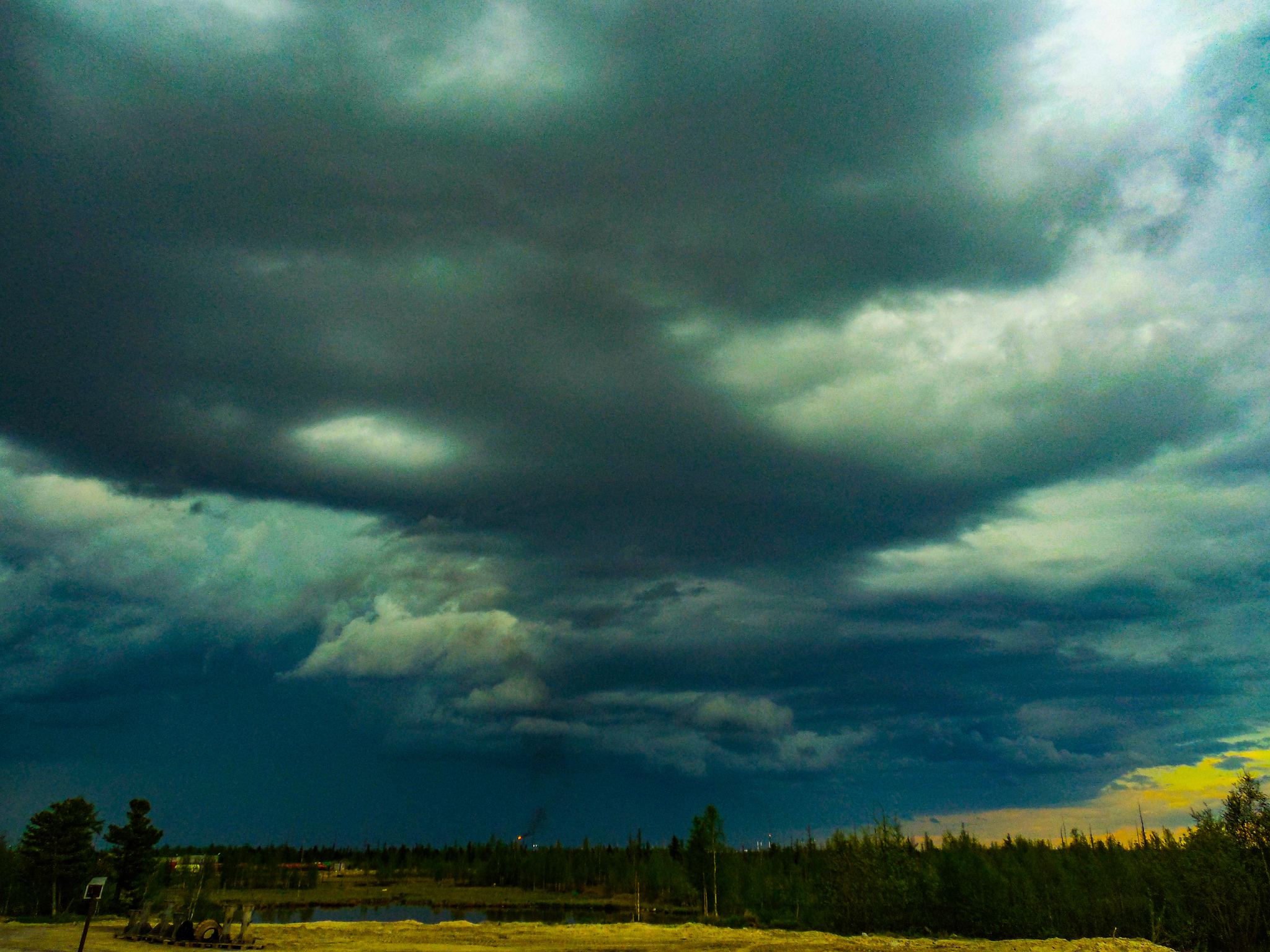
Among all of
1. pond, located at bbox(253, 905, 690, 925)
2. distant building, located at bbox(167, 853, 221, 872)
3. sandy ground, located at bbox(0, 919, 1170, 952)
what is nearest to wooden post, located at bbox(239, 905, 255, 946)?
sandy ground, located at bbox(0, 919, 1170, 952)

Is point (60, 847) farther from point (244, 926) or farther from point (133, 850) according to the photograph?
point (244, 926)

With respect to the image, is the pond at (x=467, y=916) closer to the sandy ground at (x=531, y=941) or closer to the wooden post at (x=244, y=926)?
the sandy ground at (x=531, y=941)

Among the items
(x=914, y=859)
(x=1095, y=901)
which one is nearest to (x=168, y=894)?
(x=914, y=859)

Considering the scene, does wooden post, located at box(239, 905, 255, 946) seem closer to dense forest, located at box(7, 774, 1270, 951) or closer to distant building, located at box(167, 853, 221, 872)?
dense forest, located at box(7, 774, 1270, 951)

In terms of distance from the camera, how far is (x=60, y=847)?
11325cm

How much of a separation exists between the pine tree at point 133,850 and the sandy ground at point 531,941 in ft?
55.1

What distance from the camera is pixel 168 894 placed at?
150 metres

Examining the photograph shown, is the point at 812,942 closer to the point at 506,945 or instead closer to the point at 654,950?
the point at 654,950

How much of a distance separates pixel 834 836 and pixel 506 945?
218ft

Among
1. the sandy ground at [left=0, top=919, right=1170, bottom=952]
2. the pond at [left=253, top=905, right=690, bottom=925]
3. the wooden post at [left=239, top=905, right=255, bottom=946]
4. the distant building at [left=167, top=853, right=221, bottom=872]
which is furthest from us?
the pond at [left=253, top=905, right=690, bottom=925]

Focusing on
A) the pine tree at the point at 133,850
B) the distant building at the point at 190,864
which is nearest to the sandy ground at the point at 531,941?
the pine tree at the point at 133,850

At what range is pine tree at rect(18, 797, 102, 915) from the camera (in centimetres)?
11262

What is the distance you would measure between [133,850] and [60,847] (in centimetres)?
1199

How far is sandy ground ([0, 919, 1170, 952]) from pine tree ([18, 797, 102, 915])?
12.4m
